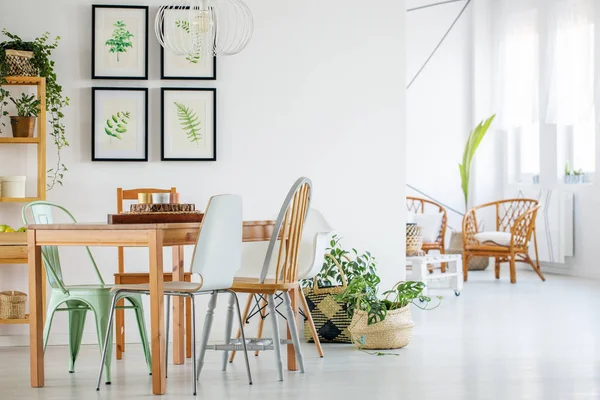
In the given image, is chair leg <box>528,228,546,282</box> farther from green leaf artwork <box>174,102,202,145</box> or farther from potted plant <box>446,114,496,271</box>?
green leaf artwork <box>174,102,202,145</box>

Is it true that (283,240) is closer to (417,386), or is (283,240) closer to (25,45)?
(417,386)

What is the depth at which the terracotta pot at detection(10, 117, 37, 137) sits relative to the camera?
196 inches

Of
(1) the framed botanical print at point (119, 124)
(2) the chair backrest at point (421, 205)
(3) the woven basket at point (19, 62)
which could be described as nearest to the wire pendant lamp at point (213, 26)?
(1) the framed botanical print at point (119, 124)

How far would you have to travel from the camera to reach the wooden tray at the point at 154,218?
3.84m

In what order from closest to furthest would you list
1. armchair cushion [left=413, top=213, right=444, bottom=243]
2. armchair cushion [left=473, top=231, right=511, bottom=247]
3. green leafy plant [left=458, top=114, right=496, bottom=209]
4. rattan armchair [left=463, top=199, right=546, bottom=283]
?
rattan armchair [left=463, top=199, right=546, bottom=283], armchair cushion [left=473, top=231, right=511, bottom=247], armchair cushion [left=413, top=213, right=444, bottom=243], green leafy plant [left=458, top=114, right=496, bottom=209]

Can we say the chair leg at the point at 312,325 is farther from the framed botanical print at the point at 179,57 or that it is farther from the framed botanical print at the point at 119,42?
the framed botanical print at the point at 119,42

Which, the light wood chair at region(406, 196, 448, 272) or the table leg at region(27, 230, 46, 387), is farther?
the light wood chair at region(406, 196, 448, 272)

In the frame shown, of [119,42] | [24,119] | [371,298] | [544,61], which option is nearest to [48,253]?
[24,119]

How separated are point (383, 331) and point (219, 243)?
1365 millimetres

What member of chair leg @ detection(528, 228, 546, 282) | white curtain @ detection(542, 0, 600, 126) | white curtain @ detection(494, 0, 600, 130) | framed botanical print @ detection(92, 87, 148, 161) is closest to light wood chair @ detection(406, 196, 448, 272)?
chair leg @ detection(528, 228, 546, 282)

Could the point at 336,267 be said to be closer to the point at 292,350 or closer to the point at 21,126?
the point at 292,350

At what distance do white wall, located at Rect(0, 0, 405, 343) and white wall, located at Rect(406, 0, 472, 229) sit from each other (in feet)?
14.9

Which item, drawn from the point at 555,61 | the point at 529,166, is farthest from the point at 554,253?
the point at 555,61

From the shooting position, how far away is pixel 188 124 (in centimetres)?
524
